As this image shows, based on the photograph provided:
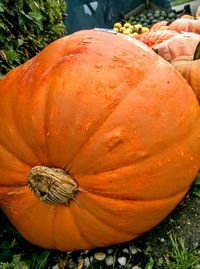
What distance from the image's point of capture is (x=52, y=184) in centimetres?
177

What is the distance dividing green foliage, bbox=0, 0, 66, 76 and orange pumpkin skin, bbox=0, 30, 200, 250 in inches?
23.0

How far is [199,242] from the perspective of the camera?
6.63 ft

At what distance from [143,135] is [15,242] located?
3.00 feet

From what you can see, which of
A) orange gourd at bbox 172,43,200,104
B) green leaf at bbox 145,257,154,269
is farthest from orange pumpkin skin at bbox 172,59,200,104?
green leaf at bbox 145,257,154,269

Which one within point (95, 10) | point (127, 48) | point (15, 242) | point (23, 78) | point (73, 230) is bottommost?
point (95, 10)

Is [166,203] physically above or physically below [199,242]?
above

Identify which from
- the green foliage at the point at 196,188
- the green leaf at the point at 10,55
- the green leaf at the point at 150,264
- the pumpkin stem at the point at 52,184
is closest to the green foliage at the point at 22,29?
the green leaf at the point at 10,55

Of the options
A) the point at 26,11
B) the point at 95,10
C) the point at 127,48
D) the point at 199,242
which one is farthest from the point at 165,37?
the point at 95,10

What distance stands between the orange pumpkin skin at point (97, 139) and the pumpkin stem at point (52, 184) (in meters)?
0.03

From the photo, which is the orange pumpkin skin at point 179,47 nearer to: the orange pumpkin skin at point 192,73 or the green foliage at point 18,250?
the orange pumpkin skin at point 192,73

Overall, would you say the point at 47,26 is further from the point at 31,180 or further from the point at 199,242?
the point at 199,242

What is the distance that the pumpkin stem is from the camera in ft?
5.75

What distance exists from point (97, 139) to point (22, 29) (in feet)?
4.38

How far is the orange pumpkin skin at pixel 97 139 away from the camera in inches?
69.3
